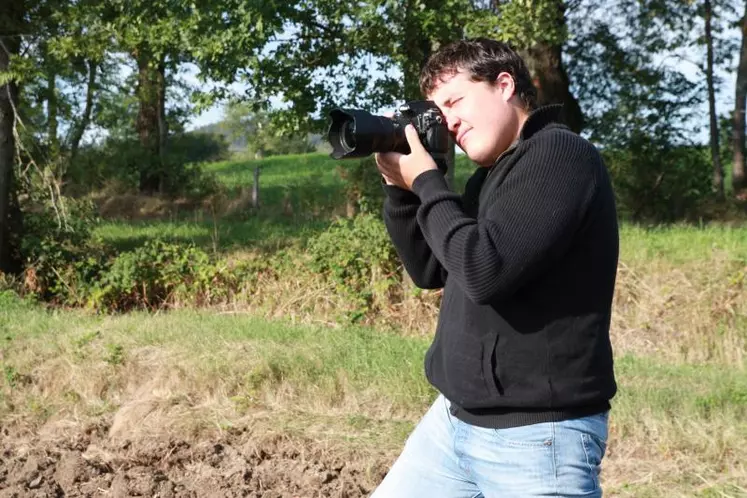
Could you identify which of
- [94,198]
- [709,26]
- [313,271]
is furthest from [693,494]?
[94,198]

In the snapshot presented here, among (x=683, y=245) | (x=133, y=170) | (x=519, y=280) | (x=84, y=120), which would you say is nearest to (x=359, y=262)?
(x=683, y=245)

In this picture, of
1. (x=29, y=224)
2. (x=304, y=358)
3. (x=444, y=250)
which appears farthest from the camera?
(x=29, y=224)

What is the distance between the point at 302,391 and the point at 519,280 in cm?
414

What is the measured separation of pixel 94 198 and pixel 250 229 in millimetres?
6035

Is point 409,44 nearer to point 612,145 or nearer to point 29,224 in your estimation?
point 29,224

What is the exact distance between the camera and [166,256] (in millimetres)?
10648

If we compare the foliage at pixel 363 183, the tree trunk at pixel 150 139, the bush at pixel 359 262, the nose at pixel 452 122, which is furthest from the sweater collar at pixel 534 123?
the tree trunk at pixel 150 139

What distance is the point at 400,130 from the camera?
2.26m

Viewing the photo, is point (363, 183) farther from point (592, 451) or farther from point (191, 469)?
point (592, 451)

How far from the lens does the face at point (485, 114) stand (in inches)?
83.7

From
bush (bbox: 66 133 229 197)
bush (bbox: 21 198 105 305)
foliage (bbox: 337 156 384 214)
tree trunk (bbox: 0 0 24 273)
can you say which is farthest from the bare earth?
bush (bbox: 66 133 229 197)

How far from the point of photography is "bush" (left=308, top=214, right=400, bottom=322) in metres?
9.50

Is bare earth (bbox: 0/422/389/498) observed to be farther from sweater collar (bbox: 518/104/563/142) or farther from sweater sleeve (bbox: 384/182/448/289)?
sweater collar (bbox: 518/104/563/142)

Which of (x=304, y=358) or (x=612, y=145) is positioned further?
(x=612, y=145)
